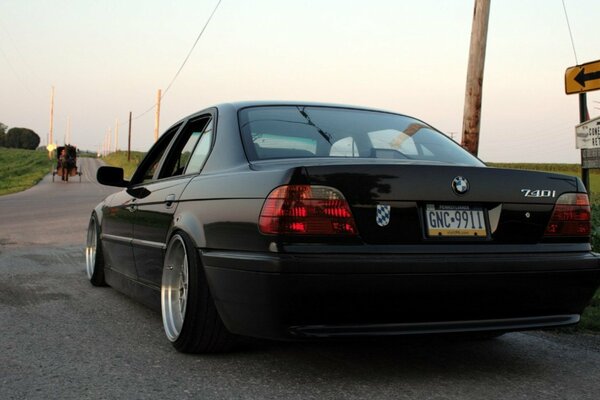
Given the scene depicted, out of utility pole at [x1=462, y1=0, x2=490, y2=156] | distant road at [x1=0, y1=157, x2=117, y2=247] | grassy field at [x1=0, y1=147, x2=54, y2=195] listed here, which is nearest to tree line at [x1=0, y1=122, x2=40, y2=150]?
grassy field at [x1=0, y1=147, x2=54, y2=195]

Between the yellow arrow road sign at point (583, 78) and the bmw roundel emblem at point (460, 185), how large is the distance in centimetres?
565

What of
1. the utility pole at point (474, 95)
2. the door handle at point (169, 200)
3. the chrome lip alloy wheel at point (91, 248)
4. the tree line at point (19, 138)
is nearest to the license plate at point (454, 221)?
the door handle at point (169, 200)

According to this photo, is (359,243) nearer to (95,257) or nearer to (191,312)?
(191,312)

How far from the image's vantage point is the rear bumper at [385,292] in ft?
9.79

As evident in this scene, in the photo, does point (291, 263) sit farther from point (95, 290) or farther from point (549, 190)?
point (95, 290)

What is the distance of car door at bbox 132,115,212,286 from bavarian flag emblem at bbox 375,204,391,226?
4.48 feet

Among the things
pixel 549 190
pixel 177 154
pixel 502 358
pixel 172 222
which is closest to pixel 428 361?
pixel 502 358

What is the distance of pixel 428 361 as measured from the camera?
3730 millimetres

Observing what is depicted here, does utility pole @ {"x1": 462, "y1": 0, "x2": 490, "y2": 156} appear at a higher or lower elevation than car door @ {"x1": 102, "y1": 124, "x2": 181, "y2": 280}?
higher

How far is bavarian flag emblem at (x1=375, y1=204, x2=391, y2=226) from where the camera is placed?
3131 millimetres

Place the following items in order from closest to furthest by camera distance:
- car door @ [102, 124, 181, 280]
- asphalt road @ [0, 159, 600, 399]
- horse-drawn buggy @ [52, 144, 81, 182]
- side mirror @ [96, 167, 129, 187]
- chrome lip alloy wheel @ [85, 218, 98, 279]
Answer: asphalt road @ [0, 159, 600, 399] < car door @ [102, 124, 181, 280] < side mirror @ [96, 167, 129, 187] < chrome lip alloy wheel @ [85, 218, 98, 279] < horse-drawn buggy @ [52, 144, 81, 182]

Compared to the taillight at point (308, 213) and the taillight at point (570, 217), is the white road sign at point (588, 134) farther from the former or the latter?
the taillight at point (308, 213)

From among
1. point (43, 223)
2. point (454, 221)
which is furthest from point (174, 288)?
point (43, 223)

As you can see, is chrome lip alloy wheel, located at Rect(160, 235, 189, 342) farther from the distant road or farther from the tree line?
the tree line
